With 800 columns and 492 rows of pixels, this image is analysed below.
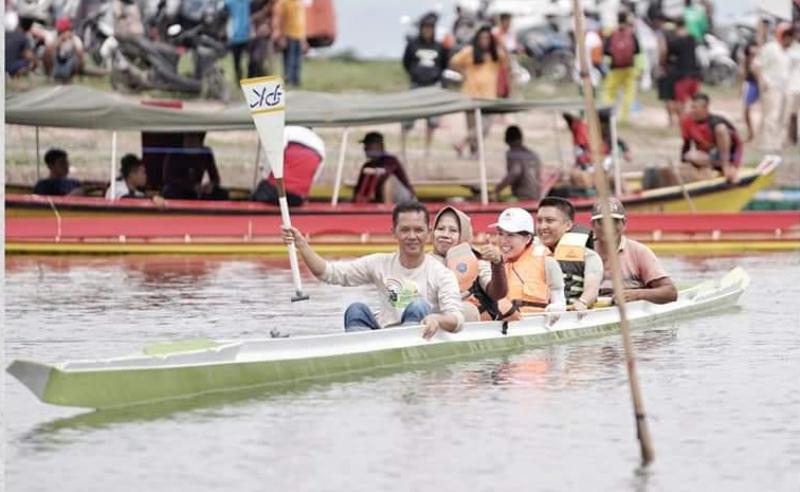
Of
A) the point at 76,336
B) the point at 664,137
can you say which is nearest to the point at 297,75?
the point at 664,137

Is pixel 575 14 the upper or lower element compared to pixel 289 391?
upper

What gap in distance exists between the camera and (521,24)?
4712 centimetres

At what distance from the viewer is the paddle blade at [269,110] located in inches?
690

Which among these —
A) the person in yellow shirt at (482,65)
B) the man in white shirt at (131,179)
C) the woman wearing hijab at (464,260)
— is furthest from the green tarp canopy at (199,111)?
the woman wearing hijab at (464,260)

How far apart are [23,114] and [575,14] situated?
16.7 metres

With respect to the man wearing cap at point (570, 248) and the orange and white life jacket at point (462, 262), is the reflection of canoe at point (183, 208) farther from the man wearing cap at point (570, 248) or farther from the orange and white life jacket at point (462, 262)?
the orange and white life jacket at point (462, 262)

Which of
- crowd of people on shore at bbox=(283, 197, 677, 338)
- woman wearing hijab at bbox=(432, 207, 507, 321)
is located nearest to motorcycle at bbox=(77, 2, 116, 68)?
crowd of people on shore at bbox=(283, 197, 677, 338)

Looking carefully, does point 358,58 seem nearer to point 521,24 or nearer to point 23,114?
point 521,24

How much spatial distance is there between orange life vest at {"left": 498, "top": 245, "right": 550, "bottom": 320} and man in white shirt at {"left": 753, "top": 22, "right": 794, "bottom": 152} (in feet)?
66.8

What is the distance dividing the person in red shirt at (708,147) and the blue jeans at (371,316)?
50.3 feet

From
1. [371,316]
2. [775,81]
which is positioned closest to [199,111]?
[775,81]

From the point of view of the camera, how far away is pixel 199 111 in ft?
97.6

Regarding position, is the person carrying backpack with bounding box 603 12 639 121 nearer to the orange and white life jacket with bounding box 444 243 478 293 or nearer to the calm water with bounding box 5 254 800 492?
the calm water with bounding box 5 254 800 492

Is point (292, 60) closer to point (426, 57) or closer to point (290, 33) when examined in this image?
point (290, 33)
